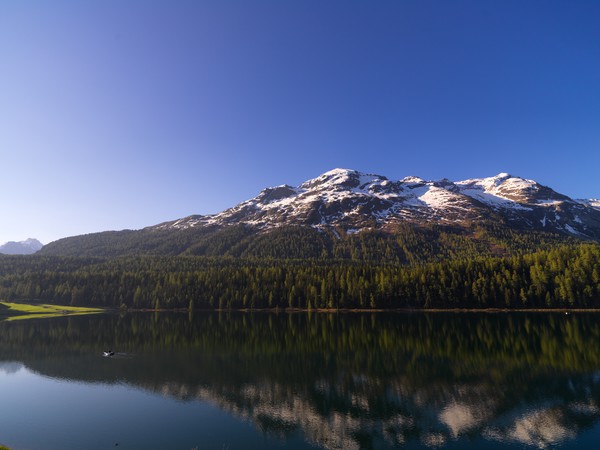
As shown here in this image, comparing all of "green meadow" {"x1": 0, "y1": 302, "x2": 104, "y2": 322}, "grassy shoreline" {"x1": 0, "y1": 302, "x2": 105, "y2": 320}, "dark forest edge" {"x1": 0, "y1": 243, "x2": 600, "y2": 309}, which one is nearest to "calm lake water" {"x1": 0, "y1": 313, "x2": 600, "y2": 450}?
"dark forest edge" {"x1": 0, "y1": 243, "x2": 600, "y2": 309}

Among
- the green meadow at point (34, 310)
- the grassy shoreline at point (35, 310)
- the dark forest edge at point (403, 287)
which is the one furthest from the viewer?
the green meadow at point (34, 310)

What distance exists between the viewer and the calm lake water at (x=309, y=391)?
3594 centimetres

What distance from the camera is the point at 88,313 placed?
573 ft

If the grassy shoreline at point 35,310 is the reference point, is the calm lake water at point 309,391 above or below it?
above

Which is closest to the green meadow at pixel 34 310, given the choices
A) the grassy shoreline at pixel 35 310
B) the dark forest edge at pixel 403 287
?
the grassy shoreline at pixel 35 310

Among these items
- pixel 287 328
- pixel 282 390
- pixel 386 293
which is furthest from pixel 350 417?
pixel 386 293

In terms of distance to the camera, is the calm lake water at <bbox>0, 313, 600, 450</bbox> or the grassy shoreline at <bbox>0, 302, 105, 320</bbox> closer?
the calm lake water at <bbox>0, 313, 600, 450</bbox>

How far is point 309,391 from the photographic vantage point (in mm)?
49969

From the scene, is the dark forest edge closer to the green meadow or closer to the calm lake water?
the green meadow

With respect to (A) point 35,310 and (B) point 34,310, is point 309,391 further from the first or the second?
(B) point 34,310

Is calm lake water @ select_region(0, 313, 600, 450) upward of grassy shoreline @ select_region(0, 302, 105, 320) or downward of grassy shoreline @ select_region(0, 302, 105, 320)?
upward

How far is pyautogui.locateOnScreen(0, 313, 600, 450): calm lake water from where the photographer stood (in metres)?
35.9

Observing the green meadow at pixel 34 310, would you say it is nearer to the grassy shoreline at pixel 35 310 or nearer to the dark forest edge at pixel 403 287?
the grassy shoreline at pixel 35 310

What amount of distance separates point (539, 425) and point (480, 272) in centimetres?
13642
